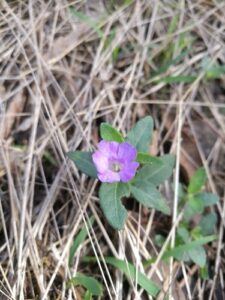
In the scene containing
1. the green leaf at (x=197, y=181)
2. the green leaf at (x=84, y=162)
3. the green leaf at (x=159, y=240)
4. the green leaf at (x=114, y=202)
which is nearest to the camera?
the green leaf at (x=114, y=202)

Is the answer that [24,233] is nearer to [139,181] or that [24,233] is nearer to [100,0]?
[139,181]

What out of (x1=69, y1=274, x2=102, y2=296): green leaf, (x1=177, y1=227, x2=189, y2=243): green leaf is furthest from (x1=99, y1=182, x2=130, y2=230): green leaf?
(x1=177, y1=227, x2=189, y2=243): green leaf

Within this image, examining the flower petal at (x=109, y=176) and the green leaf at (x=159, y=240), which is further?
the green leaf at (x=159, y=240)

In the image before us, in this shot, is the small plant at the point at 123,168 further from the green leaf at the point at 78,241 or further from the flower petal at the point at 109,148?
the green leaf at the point at 78,241

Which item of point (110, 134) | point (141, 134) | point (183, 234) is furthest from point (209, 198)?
point (110, 134)

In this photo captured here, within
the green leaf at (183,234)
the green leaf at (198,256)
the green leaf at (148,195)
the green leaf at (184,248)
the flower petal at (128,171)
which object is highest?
the flower petal at (128,171)

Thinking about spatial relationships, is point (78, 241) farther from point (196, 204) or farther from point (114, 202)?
point (196, 204)

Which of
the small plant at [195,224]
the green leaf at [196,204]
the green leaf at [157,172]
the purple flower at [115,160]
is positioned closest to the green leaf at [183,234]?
the small plant at [195,224]

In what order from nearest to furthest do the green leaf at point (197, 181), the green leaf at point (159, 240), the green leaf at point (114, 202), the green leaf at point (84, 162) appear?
1. the green leaf at point (114, 202)
2. the green leaf at point (84, 162)
3. the green leaf at point (159, 240)
4. the green leaf at point (197, 181)
